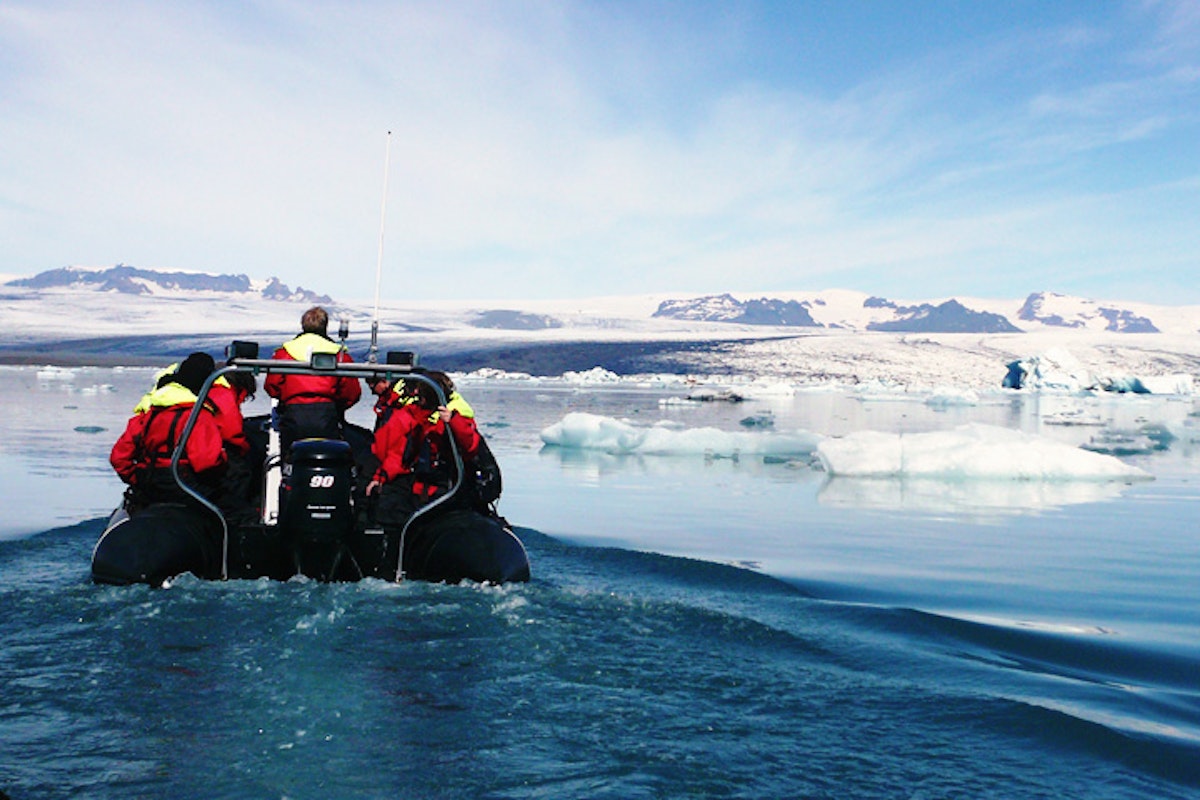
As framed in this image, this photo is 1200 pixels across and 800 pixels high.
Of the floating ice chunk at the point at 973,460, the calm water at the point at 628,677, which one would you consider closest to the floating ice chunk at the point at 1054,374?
the floating ice chunk at the point at 973,460

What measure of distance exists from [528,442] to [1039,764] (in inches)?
655

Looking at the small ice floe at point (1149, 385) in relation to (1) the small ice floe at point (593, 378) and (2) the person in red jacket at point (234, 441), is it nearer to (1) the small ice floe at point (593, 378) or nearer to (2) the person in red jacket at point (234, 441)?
(1) the small ice floe at point (593, 378)

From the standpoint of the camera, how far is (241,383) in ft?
20.0

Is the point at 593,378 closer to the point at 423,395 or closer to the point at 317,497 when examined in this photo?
the point at 423,395

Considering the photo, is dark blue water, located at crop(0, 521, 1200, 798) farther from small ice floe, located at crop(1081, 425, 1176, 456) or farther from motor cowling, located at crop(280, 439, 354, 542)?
small ice floe, located at crop(1081, 425, 1176, 456)

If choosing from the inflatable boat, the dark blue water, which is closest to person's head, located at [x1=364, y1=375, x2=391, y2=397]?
the inflatable boat

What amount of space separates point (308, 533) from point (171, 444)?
3.46 ft

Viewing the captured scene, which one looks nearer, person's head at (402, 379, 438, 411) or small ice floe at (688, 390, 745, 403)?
person's head at (402, 379, 438, 411)

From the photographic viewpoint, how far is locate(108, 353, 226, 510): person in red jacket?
5.78 meters

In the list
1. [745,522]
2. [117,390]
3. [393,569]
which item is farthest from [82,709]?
[117,390]

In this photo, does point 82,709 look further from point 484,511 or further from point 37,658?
point 484,511

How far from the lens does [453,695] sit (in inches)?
155

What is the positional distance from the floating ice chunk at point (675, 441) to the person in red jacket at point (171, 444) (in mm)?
12190

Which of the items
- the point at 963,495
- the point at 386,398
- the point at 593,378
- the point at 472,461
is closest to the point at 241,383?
the point at 386,398
